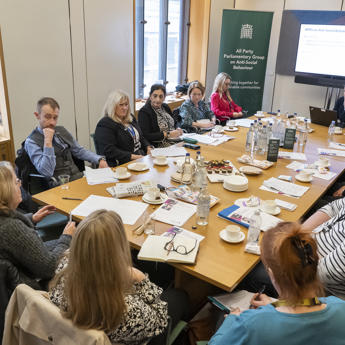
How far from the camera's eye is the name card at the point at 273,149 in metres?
3.17

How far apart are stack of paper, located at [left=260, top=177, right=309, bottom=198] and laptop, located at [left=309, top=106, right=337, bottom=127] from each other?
7.47ft

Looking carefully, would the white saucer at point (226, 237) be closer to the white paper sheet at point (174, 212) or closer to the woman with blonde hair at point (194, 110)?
the white paper sheet at point (174, 212)

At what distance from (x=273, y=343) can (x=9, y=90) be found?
3.50 meters

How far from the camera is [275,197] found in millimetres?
2484

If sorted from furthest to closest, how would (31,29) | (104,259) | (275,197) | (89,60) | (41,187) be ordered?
(89,60) → (31,29) → (41,187) → (275,197) → (104,259)

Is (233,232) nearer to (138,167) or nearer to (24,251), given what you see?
(24,251)

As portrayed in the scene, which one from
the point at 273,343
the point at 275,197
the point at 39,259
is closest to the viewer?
the point at 273,343

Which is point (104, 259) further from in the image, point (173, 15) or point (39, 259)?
point (173, 15)

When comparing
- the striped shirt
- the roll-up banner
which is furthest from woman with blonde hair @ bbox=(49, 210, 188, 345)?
the roll-up banner

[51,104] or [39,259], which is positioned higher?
[51,104]

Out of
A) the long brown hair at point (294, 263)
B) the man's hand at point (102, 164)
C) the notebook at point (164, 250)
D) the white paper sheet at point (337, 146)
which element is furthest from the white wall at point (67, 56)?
the long brown hair at point (294, 263)

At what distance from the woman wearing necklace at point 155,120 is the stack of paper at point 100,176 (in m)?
1.38

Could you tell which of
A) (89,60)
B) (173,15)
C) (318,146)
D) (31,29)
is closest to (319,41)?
(173,15)

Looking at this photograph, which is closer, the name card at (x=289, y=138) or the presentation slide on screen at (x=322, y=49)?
the name card at (x=289, y=138)
